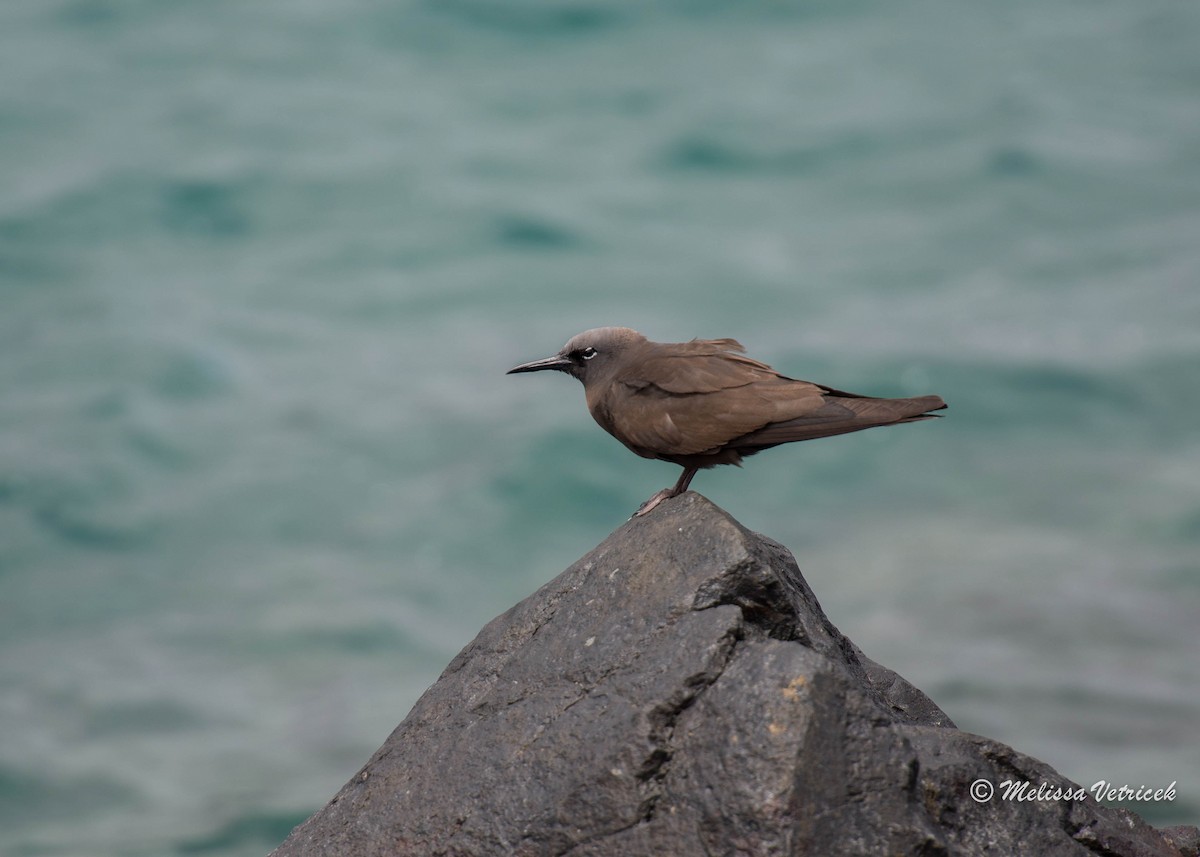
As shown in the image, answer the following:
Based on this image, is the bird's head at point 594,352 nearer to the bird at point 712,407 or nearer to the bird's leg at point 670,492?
the bird at point 712,407

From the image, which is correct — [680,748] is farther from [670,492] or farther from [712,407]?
[712,407]

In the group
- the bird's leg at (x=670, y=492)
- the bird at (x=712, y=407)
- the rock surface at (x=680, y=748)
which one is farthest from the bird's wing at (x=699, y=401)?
the rock surface at (x=680, y=748)

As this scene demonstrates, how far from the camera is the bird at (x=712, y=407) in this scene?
783cm

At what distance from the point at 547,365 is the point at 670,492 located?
5.02 ft

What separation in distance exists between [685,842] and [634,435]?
3003 mm

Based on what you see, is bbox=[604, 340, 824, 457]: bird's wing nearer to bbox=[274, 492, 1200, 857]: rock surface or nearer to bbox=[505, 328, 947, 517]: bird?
bbox=[505, 328, 947, 517]: bird

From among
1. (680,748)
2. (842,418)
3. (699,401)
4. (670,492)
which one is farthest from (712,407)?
(680,748)

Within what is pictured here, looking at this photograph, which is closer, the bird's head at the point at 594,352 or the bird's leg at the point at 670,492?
the bird's leg at the point at 670,492

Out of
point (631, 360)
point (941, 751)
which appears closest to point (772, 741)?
point (941, 751)

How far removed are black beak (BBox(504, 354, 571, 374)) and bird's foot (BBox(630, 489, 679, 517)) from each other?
4.73 ft

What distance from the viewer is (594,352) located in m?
9.05

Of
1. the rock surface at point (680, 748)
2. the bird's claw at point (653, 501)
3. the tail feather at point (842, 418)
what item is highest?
the tail feather at point (842, 418)

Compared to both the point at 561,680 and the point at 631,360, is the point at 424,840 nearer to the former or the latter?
the point at 561,680

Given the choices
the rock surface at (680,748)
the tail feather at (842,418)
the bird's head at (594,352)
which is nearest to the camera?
the rock surface at (680,748)
